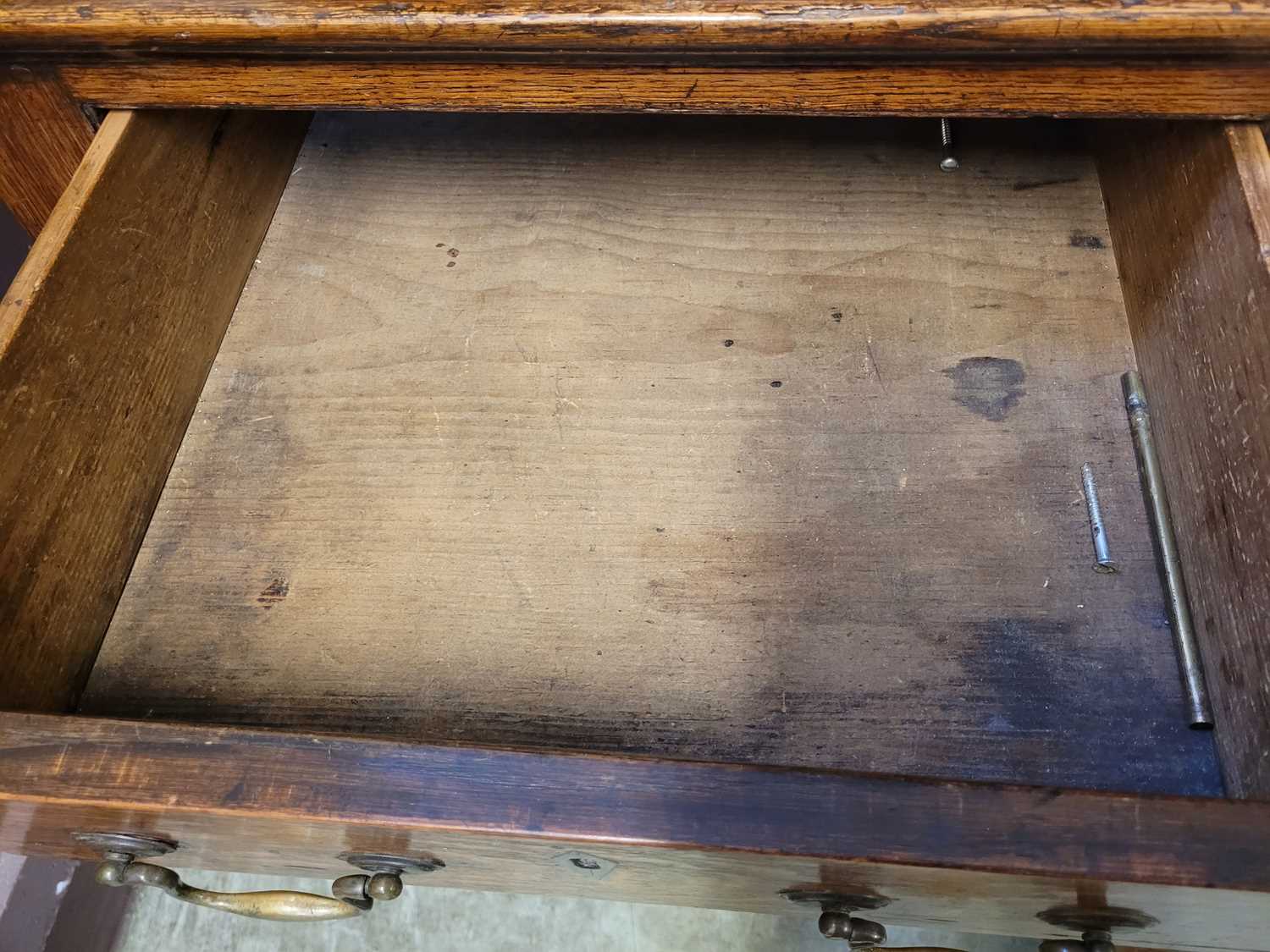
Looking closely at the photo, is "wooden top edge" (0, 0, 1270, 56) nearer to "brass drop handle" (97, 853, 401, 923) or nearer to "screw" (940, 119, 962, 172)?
"screw" (940, 119, 962, 172)

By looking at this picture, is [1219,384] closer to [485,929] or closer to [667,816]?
[667,816]

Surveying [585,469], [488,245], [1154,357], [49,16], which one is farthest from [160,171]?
[1154,357]

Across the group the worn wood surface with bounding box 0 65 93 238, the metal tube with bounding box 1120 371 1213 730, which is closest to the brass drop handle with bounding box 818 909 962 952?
the metal tube with bounding box 1120 371 1213 730

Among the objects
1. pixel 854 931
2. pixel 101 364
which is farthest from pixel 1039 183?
pixel 101 364

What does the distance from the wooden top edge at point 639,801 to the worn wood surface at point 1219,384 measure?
0.12 metres

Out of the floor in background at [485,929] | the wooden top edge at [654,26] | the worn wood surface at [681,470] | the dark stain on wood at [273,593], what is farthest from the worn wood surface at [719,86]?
the floor in background at [485,929]

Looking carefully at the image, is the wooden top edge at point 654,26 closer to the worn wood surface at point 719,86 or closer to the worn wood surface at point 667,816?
the worn wood surface at point 719,86

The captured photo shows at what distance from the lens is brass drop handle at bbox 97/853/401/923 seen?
0.53 m

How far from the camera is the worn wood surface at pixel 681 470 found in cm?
57

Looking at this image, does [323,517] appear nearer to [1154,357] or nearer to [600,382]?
[600,382]

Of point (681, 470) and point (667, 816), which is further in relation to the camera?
point (681, 470)

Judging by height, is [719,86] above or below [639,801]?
above

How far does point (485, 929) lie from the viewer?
1.14 m

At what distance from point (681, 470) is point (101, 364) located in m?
0.35
